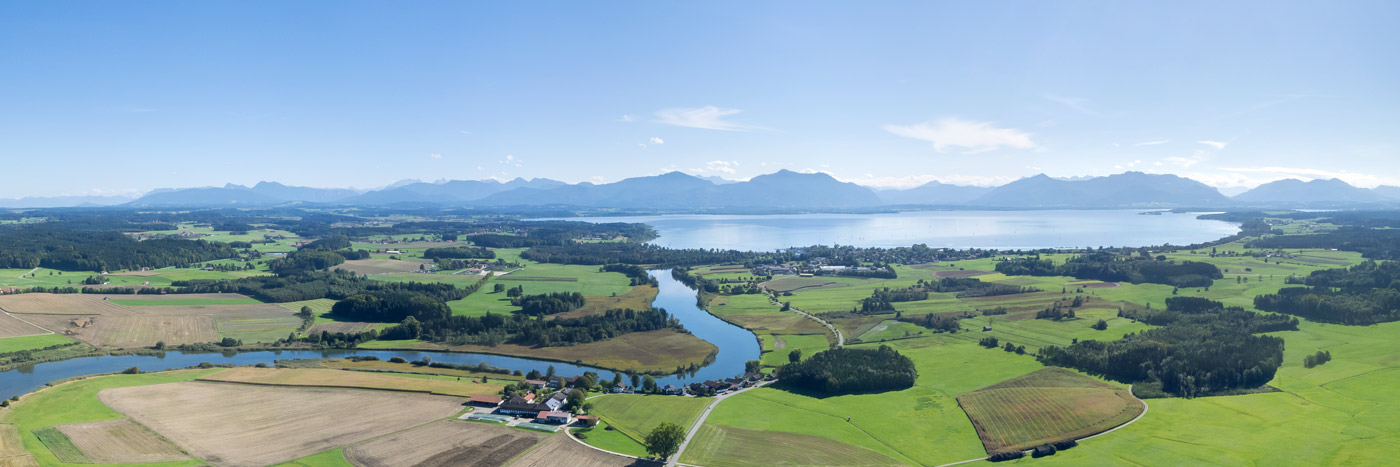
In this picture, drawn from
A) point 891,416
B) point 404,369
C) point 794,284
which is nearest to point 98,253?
point 404,369

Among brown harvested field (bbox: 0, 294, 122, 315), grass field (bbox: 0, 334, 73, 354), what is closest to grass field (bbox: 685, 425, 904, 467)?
grass field (bbox: 0, 334, 73, 354)

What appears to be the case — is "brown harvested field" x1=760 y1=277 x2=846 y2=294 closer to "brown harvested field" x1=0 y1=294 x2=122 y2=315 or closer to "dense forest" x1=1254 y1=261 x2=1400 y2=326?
"dense forest" x1=1254 y1=261 x2=1400 y2=326

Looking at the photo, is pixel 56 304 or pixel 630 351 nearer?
pixel 630 351

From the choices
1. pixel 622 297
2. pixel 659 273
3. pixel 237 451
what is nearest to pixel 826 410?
pixel 237 451

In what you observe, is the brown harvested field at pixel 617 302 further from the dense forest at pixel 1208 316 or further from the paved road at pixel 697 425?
the dense forest at pixel 1208 316

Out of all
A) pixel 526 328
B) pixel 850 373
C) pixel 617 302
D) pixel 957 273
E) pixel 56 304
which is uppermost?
pixel 957 273

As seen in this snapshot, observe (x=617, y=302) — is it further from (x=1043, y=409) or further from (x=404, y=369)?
(x=1043, y=409)
